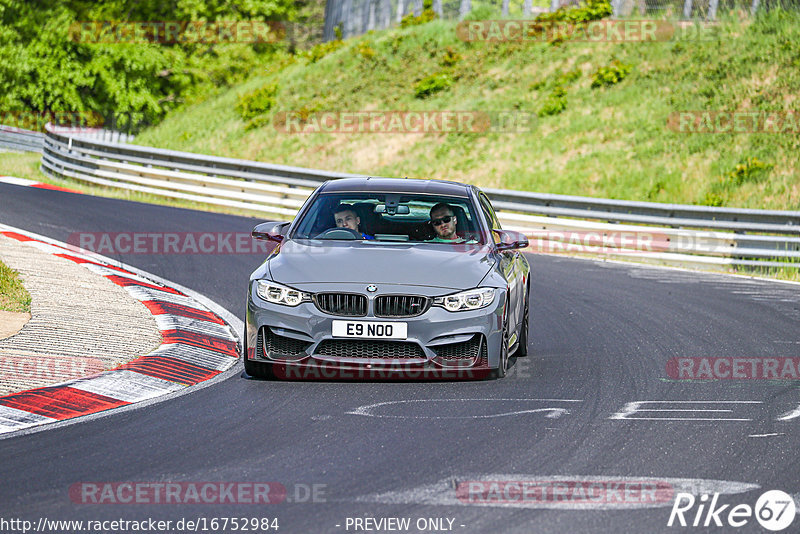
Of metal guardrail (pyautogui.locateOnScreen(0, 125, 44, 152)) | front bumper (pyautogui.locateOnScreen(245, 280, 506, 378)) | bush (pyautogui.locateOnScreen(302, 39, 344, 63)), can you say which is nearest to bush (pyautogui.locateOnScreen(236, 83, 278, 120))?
bush (pyautogui.locateOnScreen(302, 39, 344, 63))

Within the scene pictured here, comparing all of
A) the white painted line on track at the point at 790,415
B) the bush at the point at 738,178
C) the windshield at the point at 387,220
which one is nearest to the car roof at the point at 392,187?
the windshield at the point at 387,220

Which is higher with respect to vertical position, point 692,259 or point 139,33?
point 139,33

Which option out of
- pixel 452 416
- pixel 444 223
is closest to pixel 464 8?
pixel 444 223

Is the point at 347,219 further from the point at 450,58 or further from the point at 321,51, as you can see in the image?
the point at 321,51

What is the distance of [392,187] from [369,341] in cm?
206

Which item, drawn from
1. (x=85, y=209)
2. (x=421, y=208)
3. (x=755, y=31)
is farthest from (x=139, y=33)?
(x=421, y=208)

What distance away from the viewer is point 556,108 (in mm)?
36719

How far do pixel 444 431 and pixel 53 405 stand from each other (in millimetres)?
2464

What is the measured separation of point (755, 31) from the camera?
120 feet

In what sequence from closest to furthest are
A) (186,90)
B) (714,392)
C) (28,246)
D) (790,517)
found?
(790,517) < (714,392) < (28,246) < (186,90)

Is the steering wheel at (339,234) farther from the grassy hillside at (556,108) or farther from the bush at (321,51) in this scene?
the bush at (321,51)

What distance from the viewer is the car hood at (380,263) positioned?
832cm

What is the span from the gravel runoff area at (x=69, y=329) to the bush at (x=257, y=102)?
3175 centimetres

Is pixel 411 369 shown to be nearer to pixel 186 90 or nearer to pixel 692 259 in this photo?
pixel 692 259
